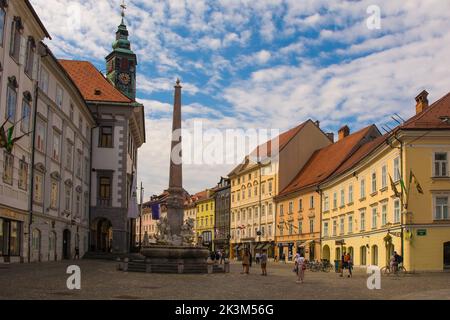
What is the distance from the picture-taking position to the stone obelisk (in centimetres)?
3381

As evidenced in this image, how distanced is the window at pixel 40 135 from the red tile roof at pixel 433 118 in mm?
21406

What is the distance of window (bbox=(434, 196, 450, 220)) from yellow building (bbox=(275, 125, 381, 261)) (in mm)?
20239

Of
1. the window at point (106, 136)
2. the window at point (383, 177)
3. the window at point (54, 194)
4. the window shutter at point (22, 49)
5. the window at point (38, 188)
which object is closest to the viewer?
the window shutter at point (22, 49)

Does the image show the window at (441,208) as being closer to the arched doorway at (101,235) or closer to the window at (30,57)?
the window at (30,57)

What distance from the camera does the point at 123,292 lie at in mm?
18312

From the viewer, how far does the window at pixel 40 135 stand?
3516cm

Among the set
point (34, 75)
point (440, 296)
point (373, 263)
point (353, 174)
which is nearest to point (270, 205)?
point (353, 174)

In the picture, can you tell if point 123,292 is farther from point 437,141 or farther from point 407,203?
point 437,141

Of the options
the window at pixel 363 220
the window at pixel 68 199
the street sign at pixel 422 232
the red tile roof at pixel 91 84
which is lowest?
the street sign at pixel 422 232

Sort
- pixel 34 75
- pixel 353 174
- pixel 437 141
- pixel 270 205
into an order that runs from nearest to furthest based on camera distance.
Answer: pixel 34 75 → pixel 437 141 → pixel 353 174 → pixel 270 205

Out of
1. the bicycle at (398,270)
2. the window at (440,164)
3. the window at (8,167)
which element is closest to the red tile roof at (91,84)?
the window at (8,167)

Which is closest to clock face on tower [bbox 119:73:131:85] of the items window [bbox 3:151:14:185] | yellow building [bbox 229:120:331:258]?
yellow building [bbox 229:120:331:258]

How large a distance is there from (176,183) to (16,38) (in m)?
11.4

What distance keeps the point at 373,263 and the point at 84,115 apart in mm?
25192
